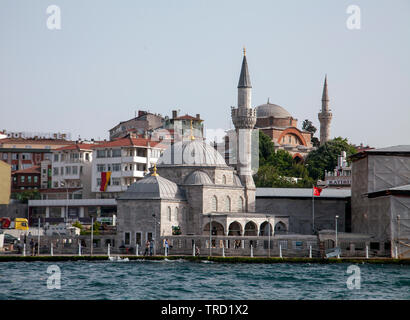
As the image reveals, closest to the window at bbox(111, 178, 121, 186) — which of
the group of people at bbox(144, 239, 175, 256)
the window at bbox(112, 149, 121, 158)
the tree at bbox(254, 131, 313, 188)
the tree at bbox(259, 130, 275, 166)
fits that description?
the window at bbox(112, 149, 121, 158)

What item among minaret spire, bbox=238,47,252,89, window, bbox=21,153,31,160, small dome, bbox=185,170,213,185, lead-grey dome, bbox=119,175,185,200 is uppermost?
minaret spire, bbox=238,47,252,89

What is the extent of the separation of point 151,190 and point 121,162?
1116 inches

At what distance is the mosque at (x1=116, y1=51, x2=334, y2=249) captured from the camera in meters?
51.9

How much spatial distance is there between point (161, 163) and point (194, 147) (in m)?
2.63

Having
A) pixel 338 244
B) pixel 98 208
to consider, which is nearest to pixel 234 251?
pixel 338 244

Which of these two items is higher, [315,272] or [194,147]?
[194,147]

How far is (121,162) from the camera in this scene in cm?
8044

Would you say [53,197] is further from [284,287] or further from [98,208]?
[284,287]

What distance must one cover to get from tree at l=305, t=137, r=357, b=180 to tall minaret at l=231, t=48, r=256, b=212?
102 ft

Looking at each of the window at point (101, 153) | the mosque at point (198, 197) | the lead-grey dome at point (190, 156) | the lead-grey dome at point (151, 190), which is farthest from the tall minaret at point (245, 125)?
the window at point (101, 153)

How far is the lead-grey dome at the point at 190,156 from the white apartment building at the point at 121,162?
799 inches

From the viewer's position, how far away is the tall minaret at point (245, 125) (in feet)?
197

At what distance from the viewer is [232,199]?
58.5 meters

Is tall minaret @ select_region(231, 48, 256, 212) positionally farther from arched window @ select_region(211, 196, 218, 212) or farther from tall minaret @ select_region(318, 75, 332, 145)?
tall minaret @ select_region(318, 75, 332, 145)
